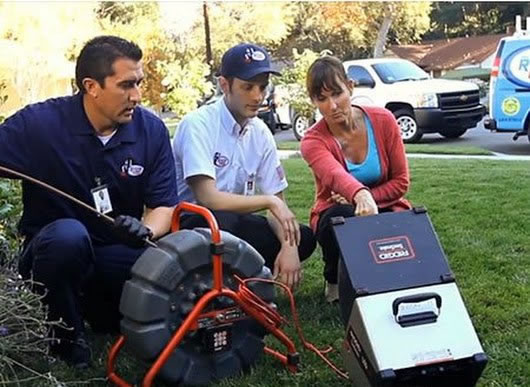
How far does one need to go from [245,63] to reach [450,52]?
4276 centimetres

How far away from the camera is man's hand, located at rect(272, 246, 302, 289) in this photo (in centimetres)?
319

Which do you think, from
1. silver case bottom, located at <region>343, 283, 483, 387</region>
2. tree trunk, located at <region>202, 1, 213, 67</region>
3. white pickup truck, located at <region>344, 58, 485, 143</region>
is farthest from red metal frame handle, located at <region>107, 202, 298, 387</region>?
tree trunk, located at <region>202, 1, 213, 67</region>

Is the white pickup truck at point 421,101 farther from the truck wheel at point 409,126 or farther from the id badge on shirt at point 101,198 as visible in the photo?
the id badge on shirt at point 101,198

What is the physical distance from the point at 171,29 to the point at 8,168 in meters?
25.6

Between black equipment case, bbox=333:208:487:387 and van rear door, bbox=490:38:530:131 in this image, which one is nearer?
black equipment case, bbox=333:208:487:387

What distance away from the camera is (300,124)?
1566cm

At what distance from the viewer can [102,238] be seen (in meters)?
2.98

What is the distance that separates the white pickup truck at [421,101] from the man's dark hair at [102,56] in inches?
414

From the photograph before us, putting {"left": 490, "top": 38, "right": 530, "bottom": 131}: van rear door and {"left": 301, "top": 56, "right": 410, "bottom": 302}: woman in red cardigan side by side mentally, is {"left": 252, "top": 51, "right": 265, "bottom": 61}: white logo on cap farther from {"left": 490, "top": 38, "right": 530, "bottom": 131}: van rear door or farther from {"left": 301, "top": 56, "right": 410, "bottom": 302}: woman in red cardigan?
{"left": 490, "top": 38, "right": 530, "bottom": 131}: van rear door

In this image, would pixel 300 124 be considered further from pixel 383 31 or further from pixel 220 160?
pixel 383 31

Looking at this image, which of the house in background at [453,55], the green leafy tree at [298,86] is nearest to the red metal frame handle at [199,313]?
the green leafy tree at [298,86]

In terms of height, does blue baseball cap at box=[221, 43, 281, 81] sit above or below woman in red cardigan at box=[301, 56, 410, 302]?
above

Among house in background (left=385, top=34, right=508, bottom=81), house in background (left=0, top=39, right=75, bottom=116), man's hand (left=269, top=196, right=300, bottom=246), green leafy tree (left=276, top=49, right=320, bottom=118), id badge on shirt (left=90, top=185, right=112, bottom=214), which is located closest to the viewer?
id badge on shirt (left=90, top=185, right=112, bottom=214)

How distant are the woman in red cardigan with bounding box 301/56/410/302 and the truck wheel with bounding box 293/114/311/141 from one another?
38.6ft
